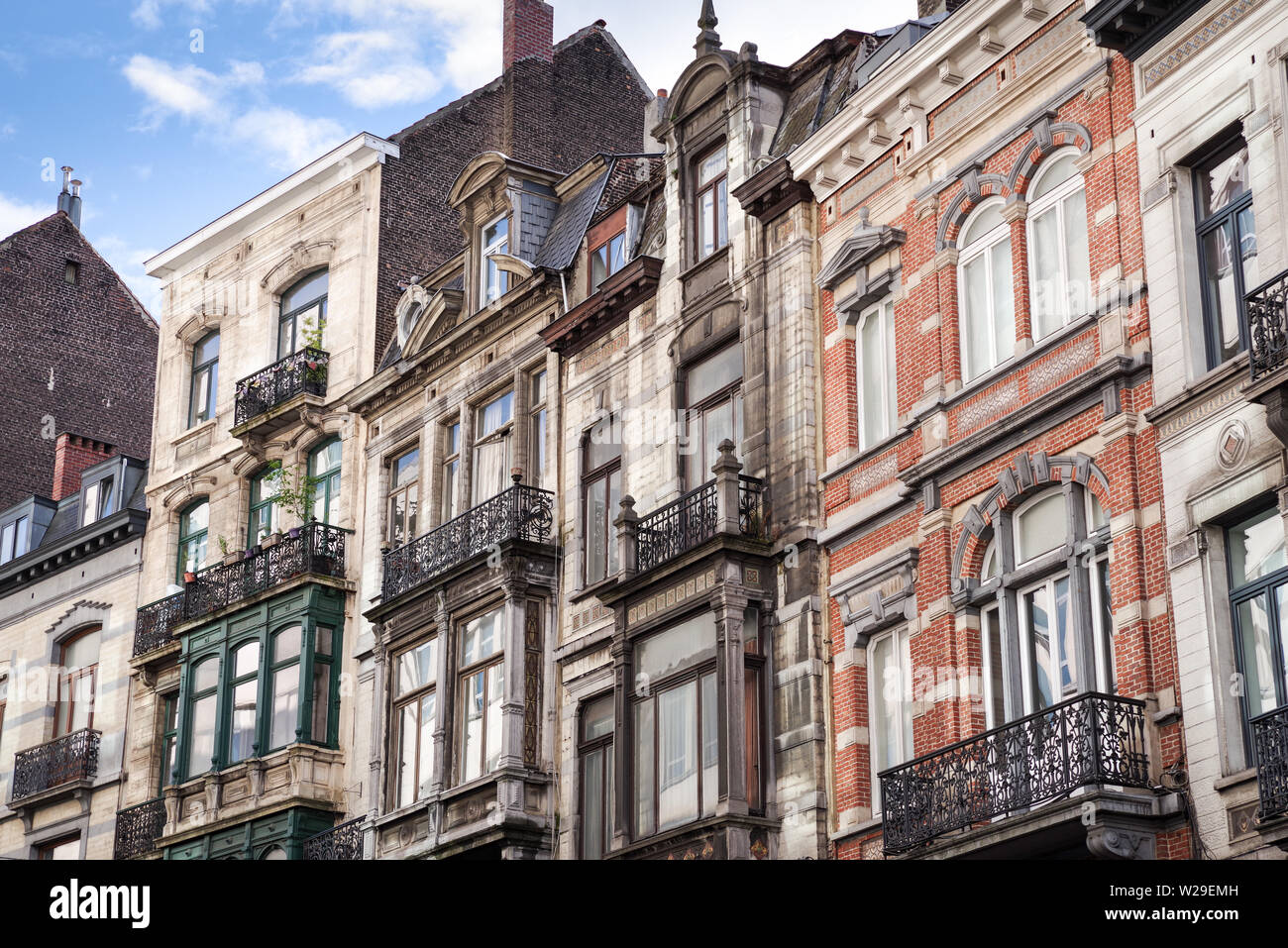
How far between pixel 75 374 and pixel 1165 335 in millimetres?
34940

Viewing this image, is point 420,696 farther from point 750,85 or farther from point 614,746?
point 750,85

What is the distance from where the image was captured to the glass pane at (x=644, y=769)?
26406 mm

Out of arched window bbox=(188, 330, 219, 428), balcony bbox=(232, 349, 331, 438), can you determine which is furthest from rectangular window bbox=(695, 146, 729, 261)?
arched window bbox=(188, 330, 219, 428)

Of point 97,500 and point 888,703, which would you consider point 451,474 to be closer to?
point 888,703

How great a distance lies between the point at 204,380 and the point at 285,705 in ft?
29.4

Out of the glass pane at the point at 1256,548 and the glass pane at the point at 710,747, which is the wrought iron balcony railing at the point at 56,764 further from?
the glass pane at the point at 1256,548

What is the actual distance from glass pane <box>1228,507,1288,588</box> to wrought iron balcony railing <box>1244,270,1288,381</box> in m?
1.35

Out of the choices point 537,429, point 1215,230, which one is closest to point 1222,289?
point 1215,230

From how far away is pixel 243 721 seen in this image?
3512 cm

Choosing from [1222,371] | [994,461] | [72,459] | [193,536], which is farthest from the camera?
[72,459]

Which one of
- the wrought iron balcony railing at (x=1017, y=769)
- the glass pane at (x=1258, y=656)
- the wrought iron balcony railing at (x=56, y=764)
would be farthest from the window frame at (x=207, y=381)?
the glass pane at (x=1258, y=656)

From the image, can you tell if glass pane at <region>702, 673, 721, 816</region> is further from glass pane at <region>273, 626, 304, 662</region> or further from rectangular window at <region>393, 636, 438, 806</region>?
glass pane at <region>273, 626, 304, 662</region>

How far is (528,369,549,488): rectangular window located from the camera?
31.6m

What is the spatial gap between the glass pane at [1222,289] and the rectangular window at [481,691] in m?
12.9
